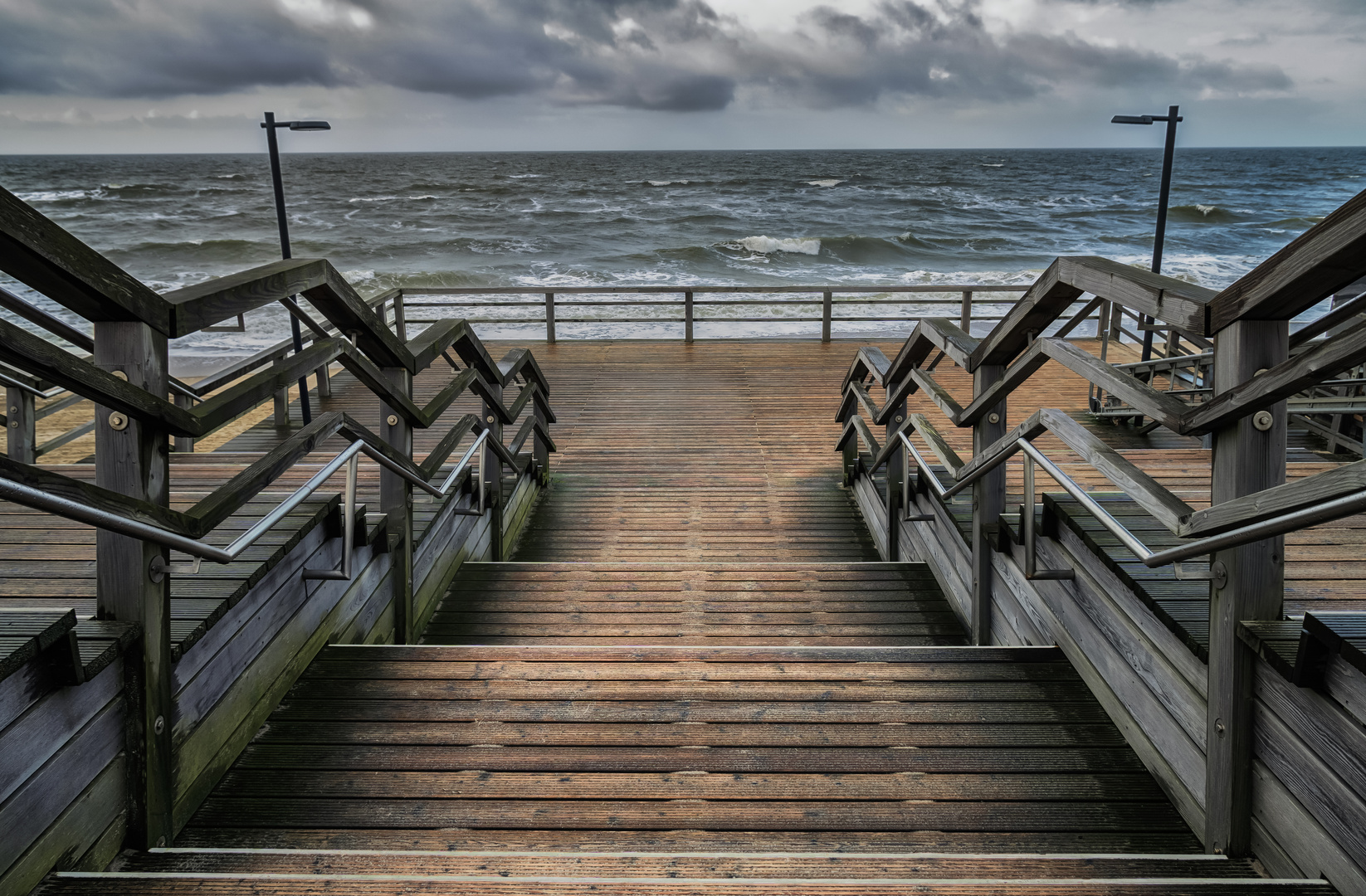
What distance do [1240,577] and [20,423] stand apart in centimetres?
478

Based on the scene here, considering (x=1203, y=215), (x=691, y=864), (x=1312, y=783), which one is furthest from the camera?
(x=1203, y=215)

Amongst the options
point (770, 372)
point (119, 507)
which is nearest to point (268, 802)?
point (119, 507)

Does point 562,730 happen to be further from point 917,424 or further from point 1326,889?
point 917,424

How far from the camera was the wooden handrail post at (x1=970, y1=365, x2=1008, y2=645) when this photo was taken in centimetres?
281

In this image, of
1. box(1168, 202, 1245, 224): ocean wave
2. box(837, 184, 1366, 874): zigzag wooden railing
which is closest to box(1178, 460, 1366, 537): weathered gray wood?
box(837, 184, 1366, 874): zigzag wooden railing

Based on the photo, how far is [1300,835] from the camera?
4.57 ft

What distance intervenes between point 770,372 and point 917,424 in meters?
5.38

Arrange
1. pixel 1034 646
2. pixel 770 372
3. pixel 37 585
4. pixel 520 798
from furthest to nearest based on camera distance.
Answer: pixel 770 372
pixel 1034 646
pixel 37 585
pixel 520 798

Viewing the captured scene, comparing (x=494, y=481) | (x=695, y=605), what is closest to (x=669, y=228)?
(x=494, y=481)

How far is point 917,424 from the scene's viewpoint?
3.41 metres

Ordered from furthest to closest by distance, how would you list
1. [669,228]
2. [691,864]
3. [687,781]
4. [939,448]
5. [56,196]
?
[56,196]
[669,228]
[939,448]
[687,781]
[691,864]

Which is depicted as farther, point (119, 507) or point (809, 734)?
point (809, 734)

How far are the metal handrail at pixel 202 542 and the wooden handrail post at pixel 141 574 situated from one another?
0.21ft

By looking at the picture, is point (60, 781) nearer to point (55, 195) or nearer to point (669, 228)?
point (669, 228)
